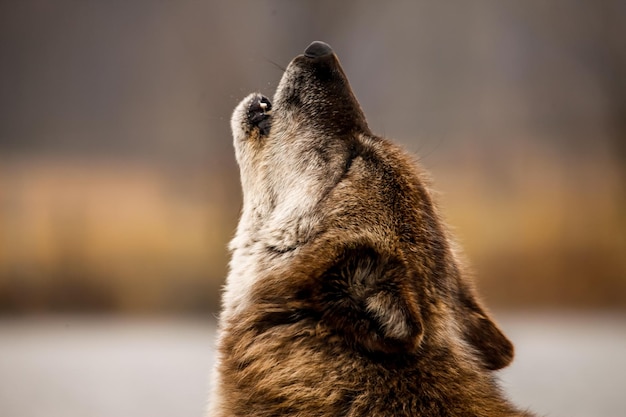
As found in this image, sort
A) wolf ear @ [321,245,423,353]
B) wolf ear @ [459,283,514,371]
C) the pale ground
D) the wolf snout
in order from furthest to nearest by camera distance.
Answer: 1. the pale ground
2. the wolf snout
3. wolf ear @ [459,283,514,371]
4. wolf ear @ [321,245,423,353]

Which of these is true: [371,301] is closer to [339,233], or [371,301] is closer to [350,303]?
[350,303]

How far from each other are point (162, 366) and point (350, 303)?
199 inches

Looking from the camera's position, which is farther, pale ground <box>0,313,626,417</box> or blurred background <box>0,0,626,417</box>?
blurred background <box>0,0,626,417</box>

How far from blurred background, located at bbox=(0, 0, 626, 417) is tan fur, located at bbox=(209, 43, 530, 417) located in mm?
4178

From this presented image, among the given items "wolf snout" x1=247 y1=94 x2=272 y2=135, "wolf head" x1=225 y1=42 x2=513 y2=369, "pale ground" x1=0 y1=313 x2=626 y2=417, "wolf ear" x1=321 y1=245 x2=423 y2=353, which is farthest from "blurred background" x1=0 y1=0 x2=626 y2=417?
"wolf ear" x1=321 y1=245 x2=423 y2=353

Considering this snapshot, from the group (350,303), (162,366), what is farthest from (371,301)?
(162,366)

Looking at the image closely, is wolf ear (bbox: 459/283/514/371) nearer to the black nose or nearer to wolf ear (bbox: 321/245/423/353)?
wolf ear (bbox: 321/245/423/353)

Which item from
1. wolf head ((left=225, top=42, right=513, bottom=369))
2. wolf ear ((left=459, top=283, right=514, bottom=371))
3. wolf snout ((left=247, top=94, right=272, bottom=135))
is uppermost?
wolf snout ((left=247, top=94, right=272, bottom=135))

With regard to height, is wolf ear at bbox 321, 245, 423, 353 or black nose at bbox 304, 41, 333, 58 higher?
black nose at bbox 304, 41, 333, 58

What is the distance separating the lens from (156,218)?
26.1ft

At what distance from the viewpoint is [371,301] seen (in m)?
2.65

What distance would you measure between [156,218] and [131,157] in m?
0.64

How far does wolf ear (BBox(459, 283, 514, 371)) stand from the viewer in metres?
3.03

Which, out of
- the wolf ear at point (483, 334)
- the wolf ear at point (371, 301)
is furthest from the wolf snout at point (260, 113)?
the wolf ear at point (483, 334)
